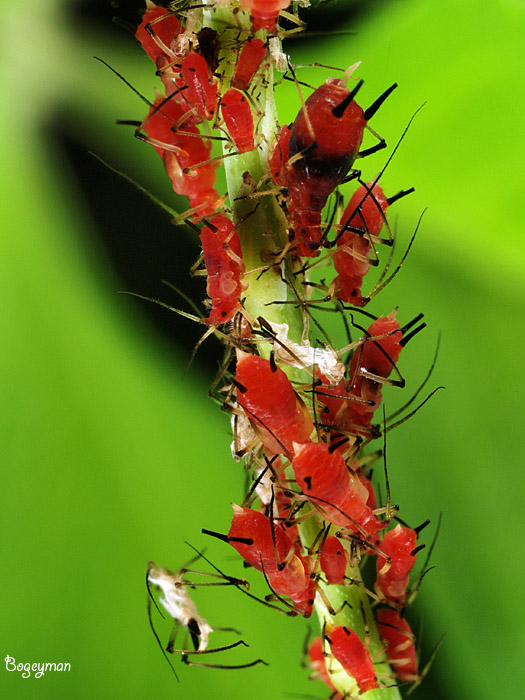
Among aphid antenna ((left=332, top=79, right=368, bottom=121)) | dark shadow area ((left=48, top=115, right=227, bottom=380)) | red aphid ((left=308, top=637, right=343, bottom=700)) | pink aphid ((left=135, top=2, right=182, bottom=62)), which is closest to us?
aphid antenna ((left=332, top=79, right=368, bottom=121))

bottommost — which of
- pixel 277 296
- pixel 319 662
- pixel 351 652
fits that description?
pixel 319 662

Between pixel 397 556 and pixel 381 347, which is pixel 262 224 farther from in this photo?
pixel 397 556

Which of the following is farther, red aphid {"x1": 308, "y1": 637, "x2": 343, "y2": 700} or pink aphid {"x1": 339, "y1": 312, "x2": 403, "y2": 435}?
red aphid {"x1": 308, "y1": 637, "x2": 343, "y2": 700}

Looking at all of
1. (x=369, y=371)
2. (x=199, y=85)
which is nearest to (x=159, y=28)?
(x=199, y=85)

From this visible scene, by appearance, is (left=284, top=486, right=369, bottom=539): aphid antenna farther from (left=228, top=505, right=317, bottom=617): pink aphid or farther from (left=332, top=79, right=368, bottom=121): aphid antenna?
(left=332, top=79, right=368, bottom=121): aphid antenna

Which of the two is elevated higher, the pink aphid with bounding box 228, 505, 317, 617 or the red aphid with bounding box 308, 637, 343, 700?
the pink aphid with bounding box 228, 505, 317, 617

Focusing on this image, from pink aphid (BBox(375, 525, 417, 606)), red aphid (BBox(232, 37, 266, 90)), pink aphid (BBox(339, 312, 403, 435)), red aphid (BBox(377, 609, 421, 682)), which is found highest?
red aphid (BBox(232, 37, 266, 90))

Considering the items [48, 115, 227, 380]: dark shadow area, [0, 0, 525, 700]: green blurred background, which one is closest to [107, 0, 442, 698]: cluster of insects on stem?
[0, 0, 525, 700]: green blurred background
